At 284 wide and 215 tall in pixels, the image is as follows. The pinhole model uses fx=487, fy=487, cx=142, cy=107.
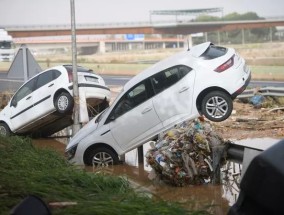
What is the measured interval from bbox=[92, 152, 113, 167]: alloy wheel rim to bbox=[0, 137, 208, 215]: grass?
2.99 metres

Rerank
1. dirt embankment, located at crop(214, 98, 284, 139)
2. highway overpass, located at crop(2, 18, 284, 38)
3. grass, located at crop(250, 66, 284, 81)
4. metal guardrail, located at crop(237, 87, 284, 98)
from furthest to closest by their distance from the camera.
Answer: highway overpass, located at crop(2, 18, 284, 38)
grass, located at crop(250, 66, 284, 81)
metal guardrail, located at crop(237, 87, 284, 98)
dirt embankment, located at crop(214, 98, 284, 139)

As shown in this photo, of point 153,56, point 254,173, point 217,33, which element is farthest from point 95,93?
point 217,33

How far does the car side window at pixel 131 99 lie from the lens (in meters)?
9.52

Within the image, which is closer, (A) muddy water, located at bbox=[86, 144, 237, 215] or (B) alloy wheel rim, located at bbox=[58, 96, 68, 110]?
(A) muddy water, located at bbox=[86, 144, 237, 215]

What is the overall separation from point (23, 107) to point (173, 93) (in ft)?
20.3

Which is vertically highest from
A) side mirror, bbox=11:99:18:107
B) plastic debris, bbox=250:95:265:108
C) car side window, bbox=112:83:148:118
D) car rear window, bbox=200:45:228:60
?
car rear window, bbox=200:45:228:60

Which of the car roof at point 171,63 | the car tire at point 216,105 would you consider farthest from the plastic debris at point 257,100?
the car roof at point 171,63

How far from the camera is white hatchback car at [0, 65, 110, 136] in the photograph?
13305mm

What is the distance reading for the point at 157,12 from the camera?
41781mm

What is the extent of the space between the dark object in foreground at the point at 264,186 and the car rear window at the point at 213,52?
25.9ft

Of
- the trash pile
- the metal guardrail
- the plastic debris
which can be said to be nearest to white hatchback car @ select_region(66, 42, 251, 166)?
the trash pile

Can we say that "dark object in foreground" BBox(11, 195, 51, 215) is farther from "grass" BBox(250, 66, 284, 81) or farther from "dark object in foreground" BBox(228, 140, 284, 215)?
"grass" BBox(250, 66, 284, 81)

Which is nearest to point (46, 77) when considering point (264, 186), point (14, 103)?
point (14, 103)

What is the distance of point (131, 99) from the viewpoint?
9.58 metres
